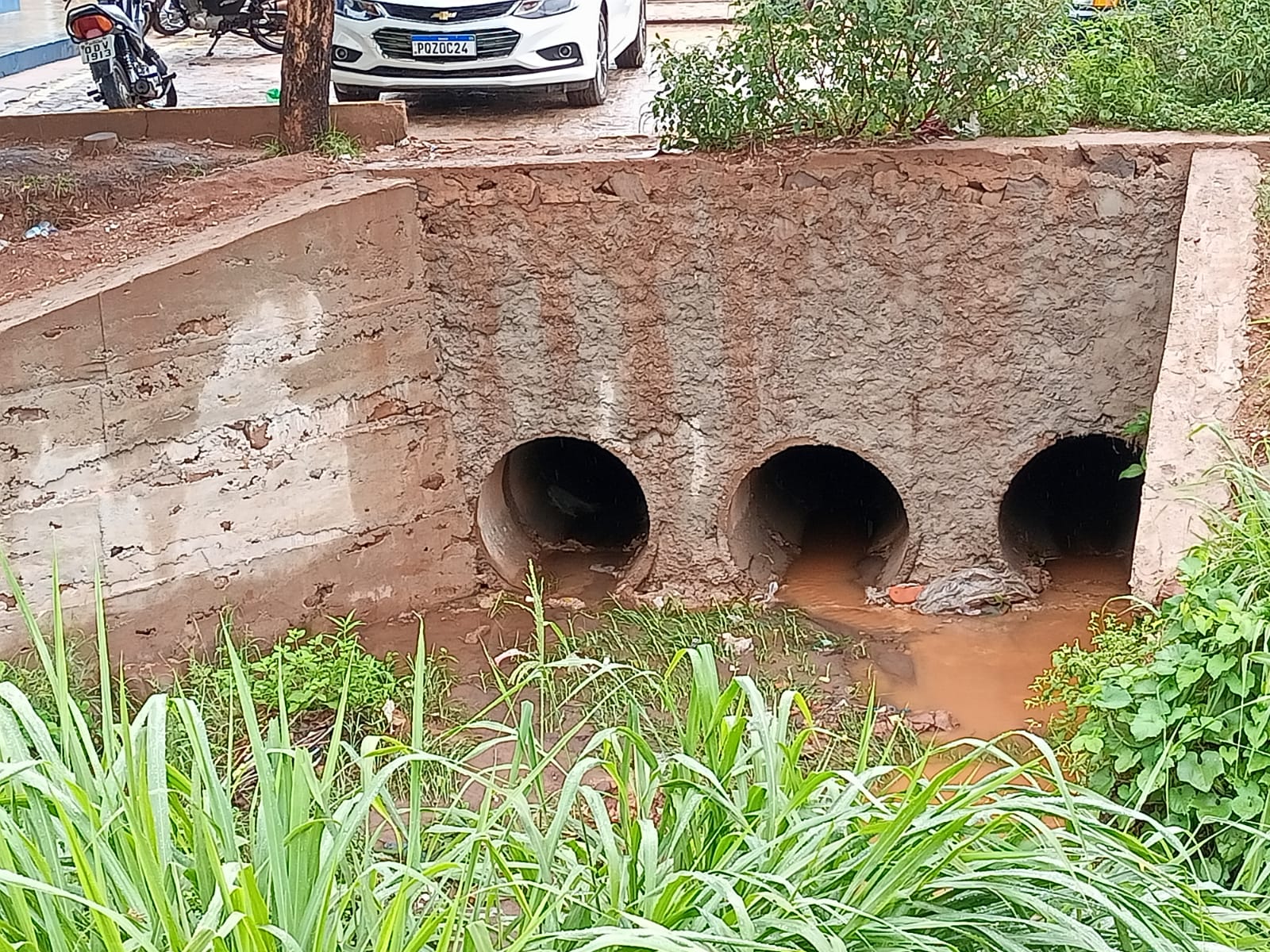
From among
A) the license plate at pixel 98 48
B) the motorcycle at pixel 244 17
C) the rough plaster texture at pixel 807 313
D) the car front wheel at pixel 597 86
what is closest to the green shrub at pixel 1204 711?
the rough plaster texture at pixel 807 313

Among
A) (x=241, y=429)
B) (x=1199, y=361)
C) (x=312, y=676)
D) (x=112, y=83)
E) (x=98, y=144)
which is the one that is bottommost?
(x=312, y=676)

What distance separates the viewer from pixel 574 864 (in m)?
2.37

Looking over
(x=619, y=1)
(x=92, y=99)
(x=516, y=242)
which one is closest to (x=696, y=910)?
(x=516, y=242)

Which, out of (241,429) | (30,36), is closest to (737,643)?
(241,429)

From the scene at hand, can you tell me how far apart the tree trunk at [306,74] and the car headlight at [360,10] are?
195 cm

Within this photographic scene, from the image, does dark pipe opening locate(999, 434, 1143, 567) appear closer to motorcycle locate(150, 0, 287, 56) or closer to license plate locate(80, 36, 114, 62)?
license plate locate(80, 36, 114, 62)

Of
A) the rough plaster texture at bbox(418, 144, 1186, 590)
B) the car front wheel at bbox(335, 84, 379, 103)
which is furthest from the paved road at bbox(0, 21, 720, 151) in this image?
the rough plaster texture at bbox(418, 144, 1186, 590)

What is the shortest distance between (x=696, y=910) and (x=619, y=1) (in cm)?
956

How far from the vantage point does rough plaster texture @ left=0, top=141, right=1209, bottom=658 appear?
6.02 m

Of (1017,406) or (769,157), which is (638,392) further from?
(1017,406)

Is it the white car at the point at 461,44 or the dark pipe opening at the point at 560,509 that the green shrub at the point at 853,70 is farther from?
the white car at the point at 461,44

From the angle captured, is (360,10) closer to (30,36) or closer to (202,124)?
(202,124)

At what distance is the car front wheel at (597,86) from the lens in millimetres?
9797

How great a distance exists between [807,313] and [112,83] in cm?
582
